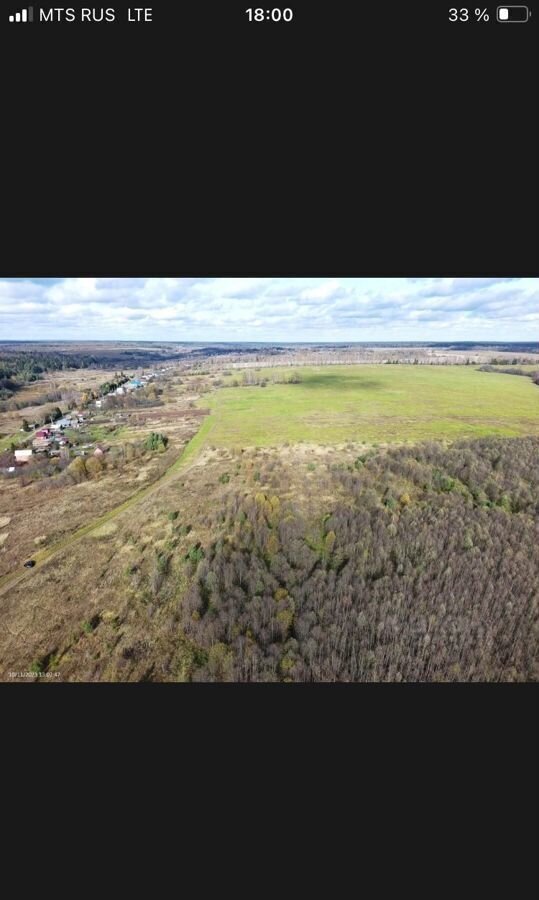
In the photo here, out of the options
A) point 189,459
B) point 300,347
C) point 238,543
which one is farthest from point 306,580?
point 300,347

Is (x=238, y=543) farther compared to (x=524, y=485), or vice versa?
(x=524, y=485)

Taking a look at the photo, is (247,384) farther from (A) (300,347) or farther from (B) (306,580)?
(B) (306,580)

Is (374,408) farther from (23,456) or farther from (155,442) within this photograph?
(23,456)
